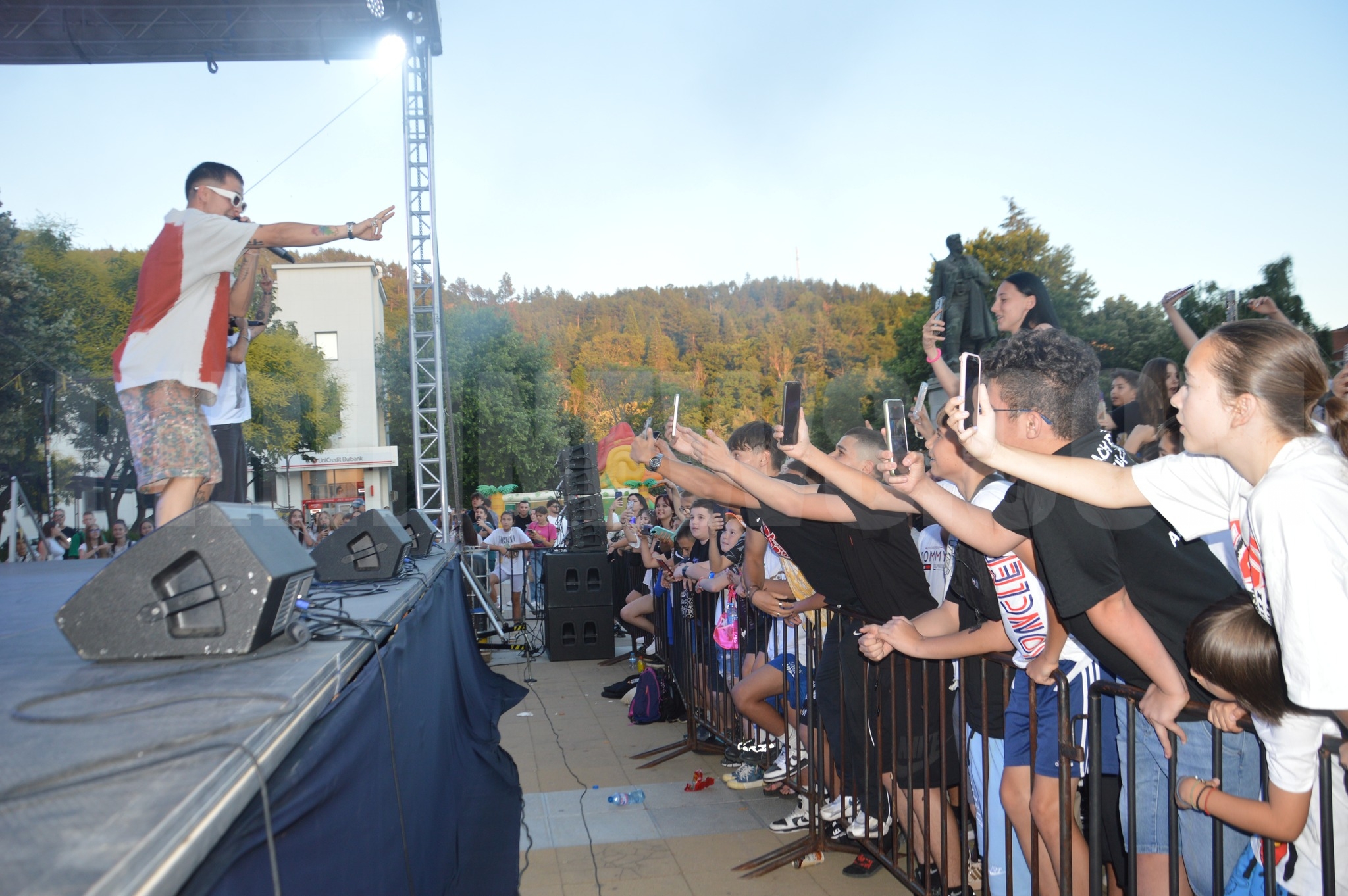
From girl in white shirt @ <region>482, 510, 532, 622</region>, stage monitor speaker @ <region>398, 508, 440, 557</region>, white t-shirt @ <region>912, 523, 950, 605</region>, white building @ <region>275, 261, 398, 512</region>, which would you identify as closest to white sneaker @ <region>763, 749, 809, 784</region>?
white t-shirt @ <region>912, 523, 950, 605</region>

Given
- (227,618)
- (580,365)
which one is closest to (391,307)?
(580,365)

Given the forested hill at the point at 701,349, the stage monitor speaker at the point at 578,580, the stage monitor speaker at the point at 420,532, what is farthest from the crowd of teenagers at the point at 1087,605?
the forested hill at the point at 701,349

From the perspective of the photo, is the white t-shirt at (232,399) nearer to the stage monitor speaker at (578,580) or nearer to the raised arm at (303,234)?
the raised arm at (303,234)

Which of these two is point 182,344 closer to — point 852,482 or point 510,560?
point 852,482

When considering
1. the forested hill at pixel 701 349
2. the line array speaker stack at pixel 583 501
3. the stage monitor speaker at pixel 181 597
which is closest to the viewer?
the stage monitor speaker at pixel 181 597

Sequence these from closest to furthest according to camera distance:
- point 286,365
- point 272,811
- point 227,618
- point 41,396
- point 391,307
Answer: point 272,811 → point 227,618 → point 41,396 → point 286,365 → point 391,307

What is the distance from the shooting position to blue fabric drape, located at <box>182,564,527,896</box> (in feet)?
4.58

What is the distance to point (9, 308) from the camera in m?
18.4

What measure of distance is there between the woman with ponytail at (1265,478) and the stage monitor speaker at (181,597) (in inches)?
67.9

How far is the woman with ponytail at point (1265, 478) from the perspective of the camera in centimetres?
156

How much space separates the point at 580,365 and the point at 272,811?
2998 cm

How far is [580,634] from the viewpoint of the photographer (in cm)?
963

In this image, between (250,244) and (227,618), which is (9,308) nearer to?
(250,244)

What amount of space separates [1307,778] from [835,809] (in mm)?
2491
